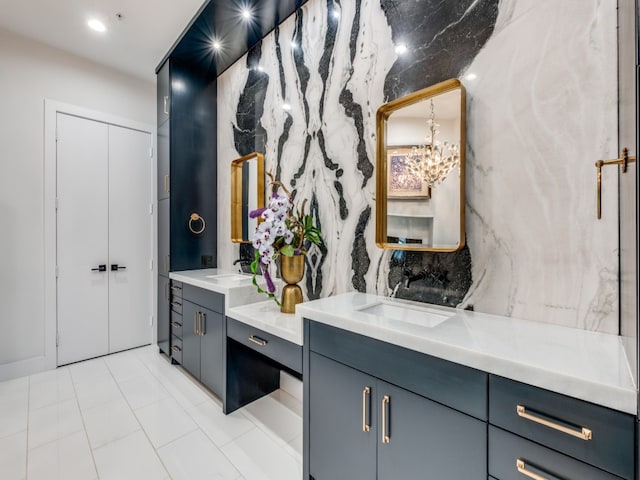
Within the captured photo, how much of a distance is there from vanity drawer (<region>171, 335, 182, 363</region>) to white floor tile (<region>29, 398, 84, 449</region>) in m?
0.77

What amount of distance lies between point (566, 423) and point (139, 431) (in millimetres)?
2329

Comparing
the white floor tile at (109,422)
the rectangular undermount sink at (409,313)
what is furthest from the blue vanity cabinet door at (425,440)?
the white floor tile at (109,422)

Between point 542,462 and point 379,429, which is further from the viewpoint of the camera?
point 379,429

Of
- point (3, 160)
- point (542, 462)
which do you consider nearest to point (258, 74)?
point (3, 160)

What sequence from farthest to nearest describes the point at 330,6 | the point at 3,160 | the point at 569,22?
the point at 3,160, the point at 330,6, the point at 569,22

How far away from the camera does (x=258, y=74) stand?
2.75 m

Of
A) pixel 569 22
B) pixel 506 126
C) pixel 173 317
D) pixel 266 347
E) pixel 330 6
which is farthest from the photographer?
pixel 173 317

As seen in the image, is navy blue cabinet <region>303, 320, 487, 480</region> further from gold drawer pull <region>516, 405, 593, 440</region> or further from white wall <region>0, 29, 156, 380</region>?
white wall <region>0, 29, 156, 380</region>

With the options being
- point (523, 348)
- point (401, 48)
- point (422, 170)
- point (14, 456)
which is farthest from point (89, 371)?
point (401, 48)

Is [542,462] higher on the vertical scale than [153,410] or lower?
higher

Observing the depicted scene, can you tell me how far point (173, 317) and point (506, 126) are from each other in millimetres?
3074

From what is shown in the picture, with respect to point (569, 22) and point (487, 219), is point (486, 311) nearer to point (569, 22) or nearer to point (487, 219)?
point (487, 219)

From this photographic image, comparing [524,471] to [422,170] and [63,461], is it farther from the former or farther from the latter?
[63,461]

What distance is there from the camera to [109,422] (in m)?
2.11
